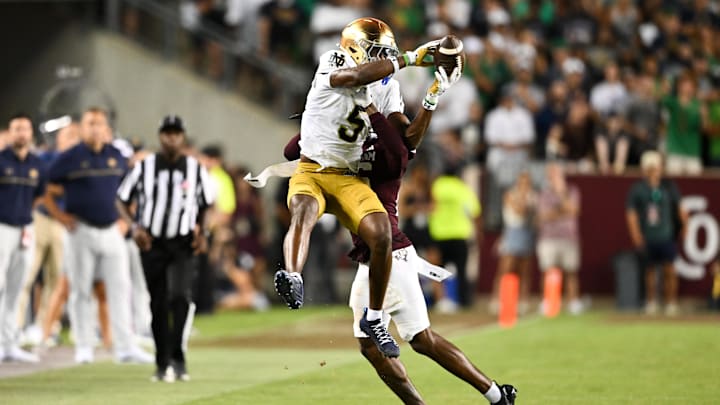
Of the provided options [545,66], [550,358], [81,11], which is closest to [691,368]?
[550,358]

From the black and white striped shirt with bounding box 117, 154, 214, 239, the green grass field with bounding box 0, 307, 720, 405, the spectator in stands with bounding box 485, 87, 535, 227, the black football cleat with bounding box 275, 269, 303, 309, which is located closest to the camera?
the black football cleat with bounding box 275, 269, 303, 309

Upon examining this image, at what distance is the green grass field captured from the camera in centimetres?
1055

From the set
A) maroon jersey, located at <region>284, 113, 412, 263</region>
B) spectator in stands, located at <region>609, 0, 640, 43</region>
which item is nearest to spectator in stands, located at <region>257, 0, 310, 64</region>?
spectator in stands, located at <region>609, 0, 640, 43</region>

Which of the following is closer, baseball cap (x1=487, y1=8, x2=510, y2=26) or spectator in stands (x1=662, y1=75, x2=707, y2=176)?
spectator in stands (x1=662, y1=75, x2=707, y2=176)

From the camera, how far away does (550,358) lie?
44.5 feet

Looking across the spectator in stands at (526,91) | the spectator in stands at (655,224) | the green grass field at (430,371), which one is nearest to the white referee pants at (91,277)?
the green grass field at (430,371)

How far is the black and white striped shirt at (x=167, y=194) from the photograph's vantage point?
40.0 ft

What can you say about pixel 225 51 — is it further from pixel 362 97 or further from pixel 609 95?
pixel 362 97

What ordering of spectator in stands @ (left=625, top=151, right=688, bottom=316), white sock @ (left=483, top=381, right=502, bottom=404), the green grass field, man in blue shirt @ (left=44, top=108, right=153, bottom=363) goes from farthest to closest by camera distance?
1. spectator in stands @ (left=625, top=151, right=688, bottom=316)
2. man in blue shirt @ (left=44, top=108, right=153, bottom=363)
3. the green grass field
4. white sock @ (left=483, top=381, right=502, bottom=404)

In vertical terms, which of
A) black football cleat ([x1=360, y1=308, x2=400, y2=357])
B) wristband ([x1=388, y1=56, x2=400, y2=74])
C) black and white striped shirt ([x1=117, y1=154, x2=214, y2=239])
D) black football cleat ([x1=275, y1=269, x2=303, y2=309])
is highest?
wristband ([x1=388, y1=56, x2=400, y2=74])

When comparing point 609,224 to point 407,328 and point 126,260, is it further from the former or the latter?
point 407,328

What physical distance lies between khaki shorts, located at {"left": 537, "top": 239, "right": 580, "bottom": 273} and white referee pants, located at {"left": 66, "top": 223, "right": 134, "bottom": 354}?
866cm

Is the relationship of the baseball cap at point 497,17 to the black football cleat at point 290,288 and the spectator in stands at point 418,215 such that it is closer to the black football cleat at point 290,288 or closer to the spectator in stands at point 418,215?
the spectator in stands at point 418,215

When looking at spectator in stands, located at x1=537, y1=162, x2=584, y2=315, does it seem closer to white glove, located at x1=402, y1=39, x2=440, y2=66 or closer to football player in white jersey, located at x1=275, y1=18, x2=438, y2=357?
football player in white jersey, located at x1=275, y1=18, x2=438, y2=357
